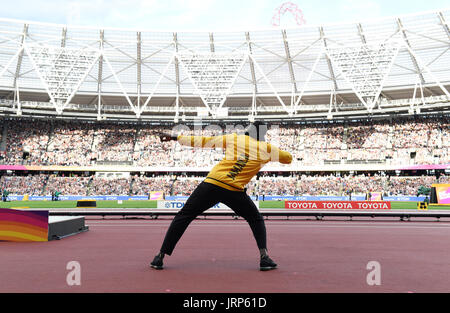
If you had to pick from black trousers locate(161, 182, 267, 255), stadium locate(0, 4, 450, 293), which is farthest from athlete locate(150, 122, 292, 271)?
stadium locate(0, 4, 450, 293)

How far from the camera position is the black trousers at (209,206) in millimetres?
4816

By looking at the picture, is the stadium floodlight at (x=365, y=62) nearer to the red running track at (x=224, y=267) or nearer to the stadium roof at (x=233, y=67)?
the stadium roof at (x=233, y=67)

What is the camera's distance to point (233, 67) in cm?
4106

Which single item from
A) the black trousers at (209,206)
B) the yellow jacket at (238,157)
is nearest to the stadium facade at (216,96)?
the yellow jacket at (238,157)

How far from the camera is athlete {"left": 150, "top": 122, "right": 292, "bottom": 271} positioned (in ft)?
15.8

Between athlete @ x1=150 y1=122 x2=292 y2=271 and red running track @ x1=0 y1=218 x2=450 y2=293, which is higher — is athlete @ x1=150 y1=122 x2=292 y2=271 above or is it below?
above

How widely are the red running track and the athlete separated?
0.46 m

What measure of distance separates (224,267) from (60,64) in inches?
1578

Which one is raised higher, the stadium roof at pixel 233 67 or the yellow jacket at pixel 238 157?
the stadium roof at pixel 233 67

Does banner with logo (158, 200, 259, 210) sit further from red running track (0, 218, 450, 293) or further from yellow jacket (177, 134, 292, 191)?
yellow jacket (177, 134, 292, 191)

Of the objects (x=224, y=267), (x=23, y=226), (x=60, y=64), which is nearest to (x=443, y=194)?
(x=224, y=267)

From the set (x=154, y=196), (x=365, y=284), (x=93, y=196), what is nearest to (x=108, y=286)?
(x=365, y=284)

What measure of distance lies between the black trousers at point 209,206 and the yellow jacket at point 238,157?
96 mm
